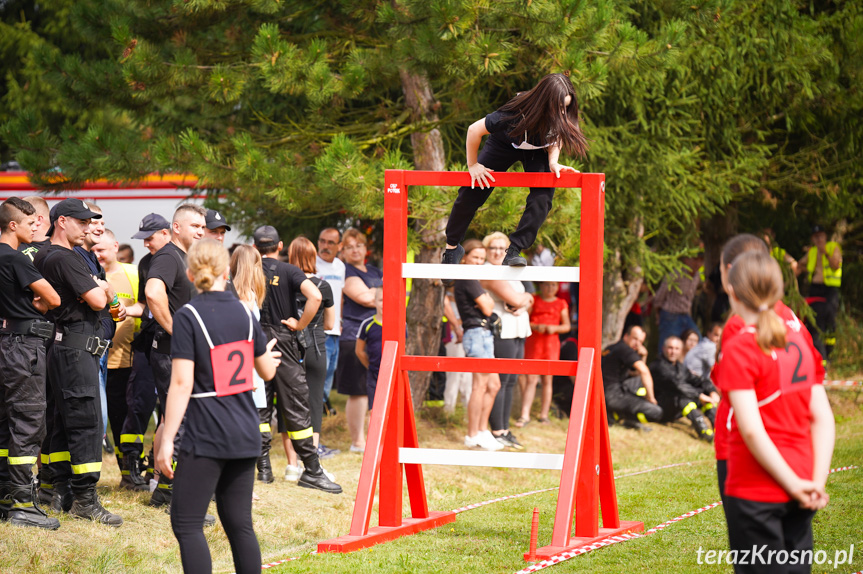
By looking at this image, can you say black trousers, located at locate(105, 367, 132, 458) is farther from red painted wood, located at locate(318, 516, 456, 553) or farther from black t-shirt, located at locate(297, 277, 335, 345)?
red painted wood, located at locate(318, 516, 456, 553)

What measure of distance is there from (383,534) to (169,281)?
198 centimetres

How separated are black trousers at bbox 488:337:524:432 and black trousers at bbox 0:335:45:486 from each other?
14.4ft

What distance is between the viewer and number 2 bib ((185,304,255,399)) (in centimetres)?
364

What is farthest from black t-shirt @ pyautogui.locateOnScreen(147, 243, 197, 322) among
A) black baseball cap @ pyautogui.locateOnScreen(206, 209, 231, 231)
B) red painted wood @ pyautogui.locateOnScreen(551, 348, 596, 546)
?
red painted wood @ pyautogui.locateOnScreen(551, 348, 596, 546)

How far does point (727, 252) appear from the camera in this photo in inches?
135

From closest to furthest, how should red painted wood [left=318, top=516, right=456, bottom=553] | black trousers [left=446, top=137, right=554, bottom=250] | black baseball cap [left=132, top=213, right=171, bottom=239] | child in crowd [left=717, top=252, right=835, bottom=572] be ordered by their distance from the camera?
1. child in crowd [left=717, top=252, right=835, bottom=572]
2. red painted wood [left=318, top=516, right=456, bottom=553]
3. black trousers [left=446, top=137, right=554, bottom=250]
4. black baseball cap [left=132, top=213, right=171, bottom=239]

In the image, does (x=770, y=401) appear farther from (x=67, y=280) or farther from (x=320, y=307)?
(x=320, y=307)

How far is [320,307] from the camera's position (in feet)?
24.1

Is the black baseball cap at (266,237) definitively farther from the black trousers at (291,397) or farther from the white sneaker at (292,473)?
the white sneaker at (292,473)

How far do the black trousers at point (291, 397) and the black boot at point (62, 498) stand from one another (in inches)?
55.9

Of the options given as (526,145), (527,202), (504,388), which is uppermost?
(526,145)

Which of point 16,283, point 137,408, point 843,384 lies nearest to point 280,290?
point 137,408

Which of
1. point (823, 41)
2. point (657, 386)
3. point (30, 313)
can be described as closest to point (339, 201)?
point (30, 313)

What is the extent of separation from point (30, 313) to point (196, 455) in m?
2.16
